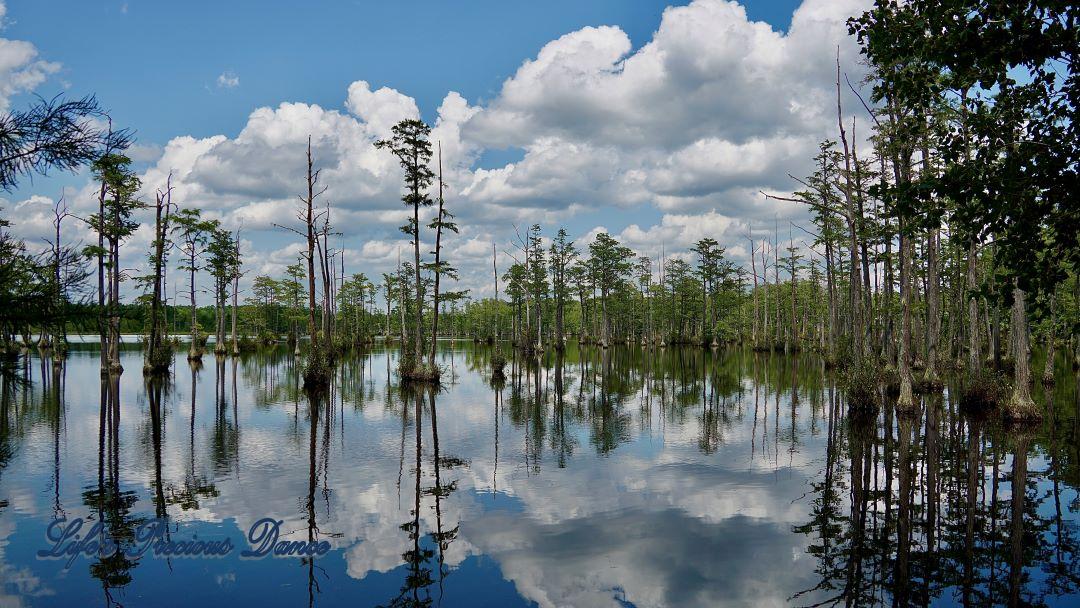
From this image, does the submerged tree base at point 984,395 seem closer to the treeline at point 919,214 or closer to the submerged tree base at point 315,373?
the treeline at point 919,214

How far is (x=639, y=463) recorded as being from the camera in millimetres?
12023

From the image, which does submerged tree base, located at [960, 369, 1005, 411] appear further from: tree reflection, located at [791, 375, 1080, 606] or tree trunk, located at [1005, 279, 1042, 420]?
tree reflection, located at [791, 375, 1080, 606]

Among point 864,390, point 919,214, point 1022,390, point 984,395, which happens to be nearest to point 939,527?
point 919,214

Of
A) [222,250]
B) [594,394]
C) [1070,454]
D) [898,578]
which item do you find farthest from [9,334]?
[222,250]

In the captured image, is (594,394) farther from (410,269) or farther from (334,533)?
(410,269)

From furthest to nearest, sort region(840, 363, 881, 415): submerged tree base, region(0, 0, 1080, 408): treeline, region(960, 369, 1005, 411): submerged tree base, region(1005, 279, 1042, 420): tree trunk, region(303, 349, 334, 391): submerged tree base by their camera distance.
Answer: region(303, 349, 334, 391): submerged tree base
region(960, 369, 1005, 411): submerged tree base
region(840, 363, 881, 415): submerged tree base
region(1005, 279, 1042, 420): tree trunk
region(0, 0, 1080, 408): treeline

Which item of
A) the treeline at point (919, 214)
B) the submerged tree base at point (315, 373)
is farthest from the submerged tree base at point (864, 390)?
the submerged tree base at point (315, 373)

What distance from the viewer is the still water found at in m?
6.19

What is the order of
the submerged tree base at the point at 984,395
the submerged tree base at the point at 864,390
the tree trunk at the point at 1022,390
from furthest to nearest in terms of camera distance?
the submerged tree base at the point at 984,395
the submerged tree base at the point at 864,390
the tree trunk at the point at 1022,390

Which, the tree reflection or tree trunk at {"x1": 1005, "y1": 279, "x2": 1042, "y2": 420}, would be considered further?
tree trunk at {"x1": 1005, "y1": 279, "x2": 1042, "y2": 420}

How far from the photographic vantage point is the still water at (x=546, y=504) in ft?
20.3

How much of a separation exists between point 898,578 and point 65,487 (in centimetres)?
1181

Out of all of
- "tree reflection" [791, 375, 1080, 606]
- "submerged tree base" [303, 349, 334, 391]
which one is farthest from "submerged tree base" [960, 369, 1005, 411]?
"submerged tree base" [303, 349, 334, 391]

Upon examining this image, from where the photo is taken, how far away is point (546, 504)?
9.16 meters
